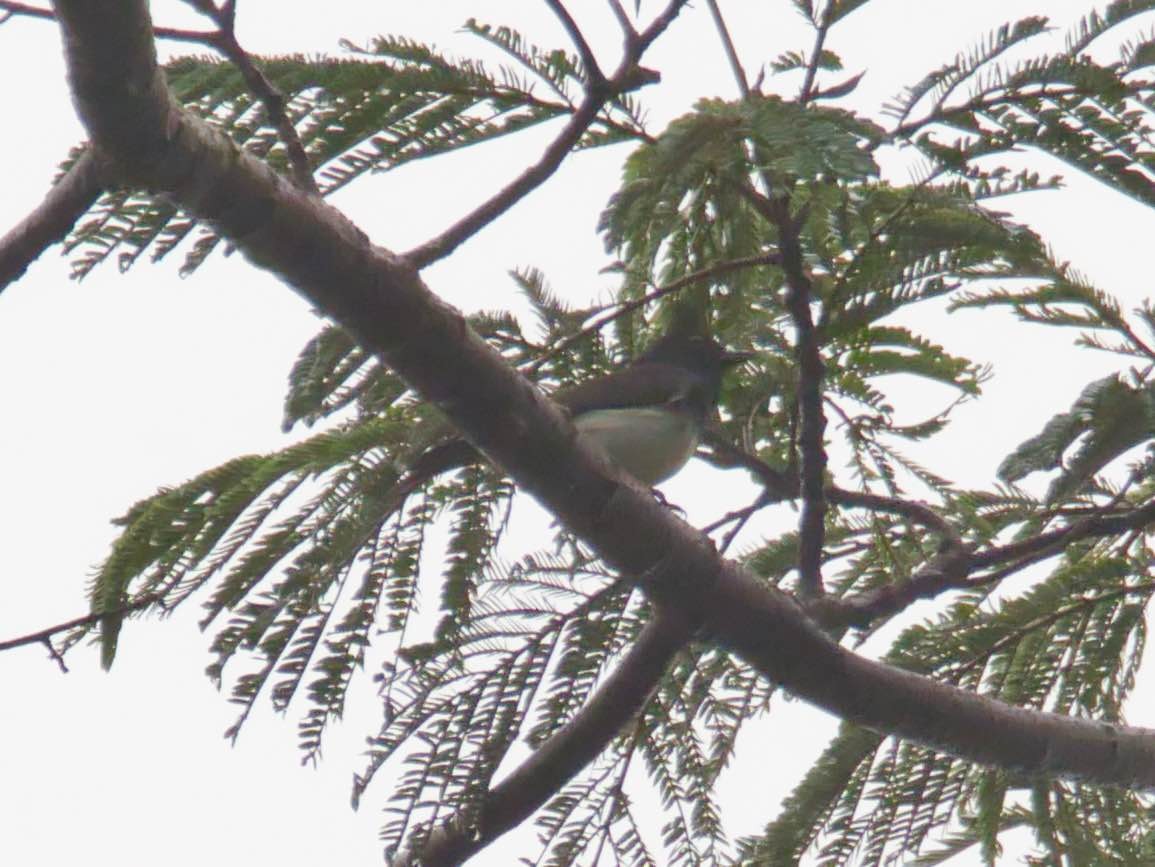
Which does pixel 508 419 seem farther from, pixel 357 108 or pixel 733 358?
pixel 733 358

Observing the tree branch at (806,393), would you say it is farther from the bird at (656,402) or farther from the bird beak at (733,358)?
the bird beak at (733,358)

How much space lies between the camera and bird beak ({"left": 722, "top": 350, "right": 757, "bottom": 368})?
4.24m

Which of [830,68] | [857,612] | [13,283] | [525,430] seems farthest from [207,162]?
[857,612]

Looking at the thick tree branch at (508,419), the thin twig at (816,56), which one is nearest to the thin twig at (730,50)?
the thin twig at (816,56)

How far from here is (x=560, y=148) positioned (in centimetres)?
262

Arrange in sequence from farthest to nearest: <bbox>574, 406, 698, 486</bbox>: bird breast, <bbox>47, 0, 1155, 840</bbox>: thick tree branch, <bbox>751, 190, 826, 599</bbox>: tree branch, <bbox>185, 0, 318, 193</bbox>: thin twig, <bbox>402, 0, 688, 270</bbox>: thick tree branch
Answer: <bbox>574, 406, 698, 486</bbox>: bird breast < <bbox>751, 190, 826, 599</bbox>: tree branch < <bbox>402, 0, 688, 270</bbox>: thick tree branch < <bbox>185, 0, 318, 193</bbox>: thin twig < <bbox>47, 0, 1155, 840</bbox>: thick tree branch

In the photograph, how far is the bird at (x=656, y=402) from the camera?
4172mm

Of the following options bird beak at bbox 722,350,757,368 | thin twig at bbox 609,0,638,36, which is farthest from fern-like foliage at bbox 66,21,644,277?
bird beak at bbox 722,350,757,368


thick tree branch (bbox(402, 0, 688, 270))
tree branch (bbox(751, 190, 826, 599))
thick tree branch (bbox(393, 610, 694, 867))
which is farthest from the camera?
thick tree branch (bbox(393, 610, 694, 867))

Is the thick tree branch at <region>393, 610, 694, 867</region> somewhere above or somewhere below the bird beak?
below

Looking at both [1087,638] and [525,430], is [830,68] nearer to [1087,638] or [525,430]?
[525,430]

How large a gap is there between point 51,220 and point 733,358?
2.42 meters

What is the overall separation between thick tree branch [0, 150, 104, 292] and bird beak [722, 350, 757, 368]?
88.2 inches

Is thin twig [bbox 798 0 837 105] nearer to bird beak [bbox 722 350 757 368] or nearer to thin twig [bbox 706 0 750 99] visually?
thin twig [bbox 706 0 750 99]
